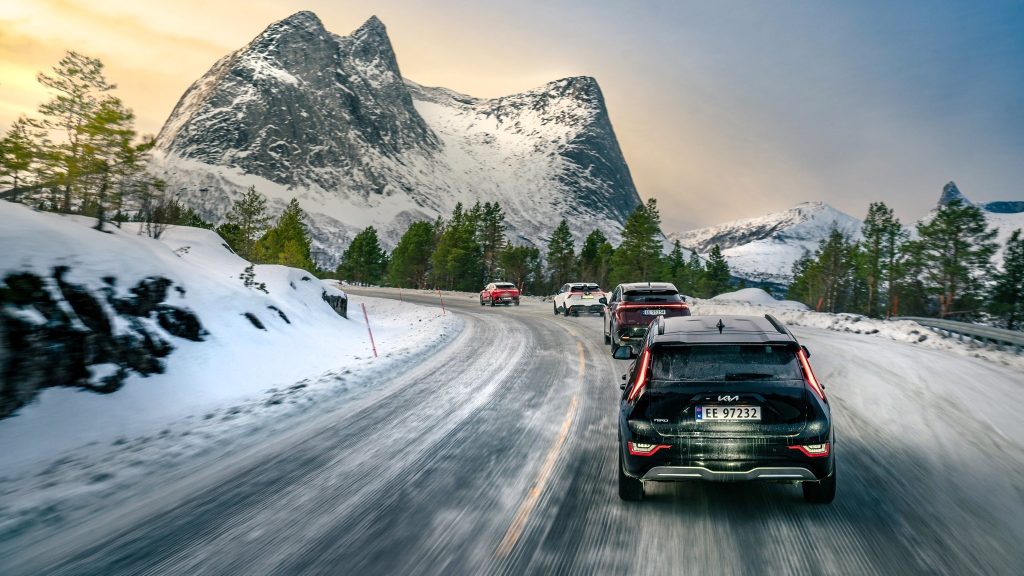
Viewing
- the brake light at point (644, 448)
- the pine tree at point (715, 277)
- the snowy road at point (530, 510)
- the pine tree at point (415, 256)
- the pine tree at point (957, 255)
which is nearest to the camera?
the snowy road at point (530, 510)

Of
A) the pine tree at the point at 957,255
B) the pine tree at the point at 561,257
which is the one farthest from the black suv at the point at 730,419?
the pine tree at the point at 561,257

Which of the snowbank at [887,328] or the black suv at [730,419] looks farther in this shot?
the snowbank at [887,328]

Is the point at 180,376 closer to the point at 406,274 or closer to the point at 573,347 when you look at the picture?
the point at 573,347

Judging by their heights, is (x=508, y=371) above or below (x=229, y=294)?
below

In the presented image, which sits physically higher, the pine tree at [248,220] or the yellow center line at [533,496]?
the pine tree at [248,220]

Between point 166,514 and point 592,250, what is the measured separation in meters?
87.8

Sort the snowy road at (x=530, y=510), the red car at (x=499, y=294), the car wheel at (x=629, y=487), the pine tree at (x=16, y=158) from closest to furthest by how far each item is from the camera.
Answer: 1. the snowy road at (x=530, y=510)
2. the car wheel at (x=629, y=487)
3. the pine tree at (x=16, y=158)
4. the red car at (x=499, y=294)

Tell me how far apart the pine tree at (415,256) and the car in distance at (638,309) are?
6859 centimetres

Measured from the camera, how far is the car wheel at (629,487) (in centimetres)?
443

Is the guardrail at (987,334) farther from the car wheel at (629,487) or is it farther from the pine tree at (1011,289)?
the pine tree at (1011,289)

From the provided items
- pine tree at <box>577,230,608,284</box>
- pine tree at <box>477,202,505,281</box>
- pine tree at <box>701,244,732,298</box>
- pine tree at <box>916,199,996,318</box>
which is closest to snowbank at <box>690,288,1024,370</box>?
pine tree at <box>916,199,996,318</box>

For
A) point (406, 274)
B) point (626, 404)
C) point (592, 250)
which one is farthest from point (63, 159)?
point (592, 250)

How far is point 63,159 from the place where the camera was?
14.1 meters

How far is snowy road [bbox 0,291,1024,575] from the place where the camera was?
356cm
